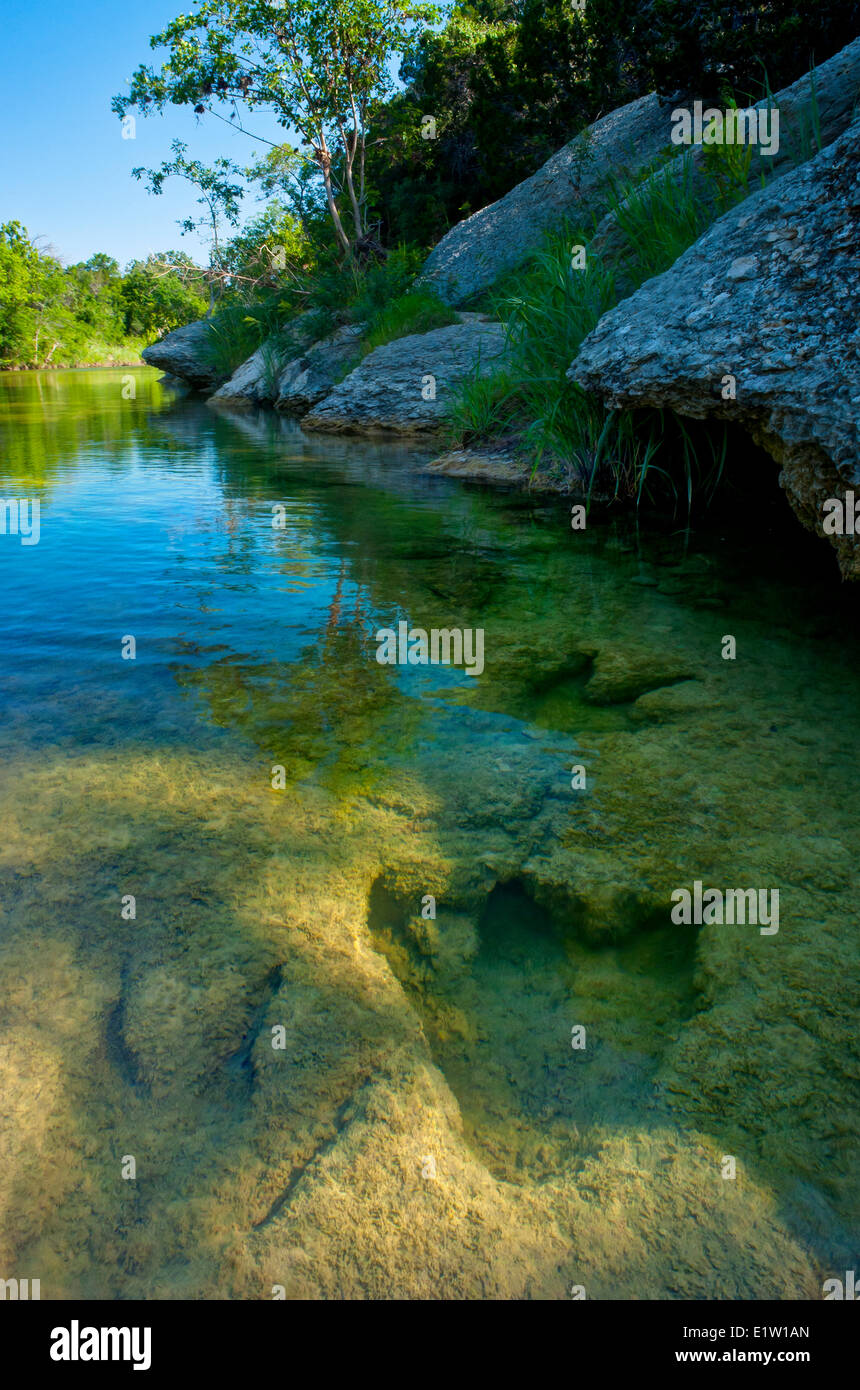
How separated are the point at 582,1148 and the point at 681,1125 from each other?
0.60 feet

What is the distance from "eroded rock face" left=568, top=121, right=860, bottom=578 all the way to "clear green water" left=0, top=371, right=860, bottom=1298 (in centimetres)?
78

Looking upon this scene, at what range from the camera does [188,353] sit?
71.7 ft

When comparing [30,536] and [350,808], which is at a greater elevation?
[30,536]

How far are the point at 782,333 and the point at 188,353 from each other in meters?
21.9

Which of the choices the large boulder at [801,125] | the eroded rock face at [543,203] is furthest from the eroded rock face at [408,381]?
the large boulder at [801,125]

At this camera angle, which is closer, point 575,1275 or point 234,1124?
point 575,1275

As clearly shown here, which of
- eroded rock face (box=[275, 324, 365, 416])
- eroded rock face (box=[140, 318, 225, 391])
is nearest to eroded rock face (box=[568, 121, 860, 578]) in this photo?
eroded rock face (box=[275, 324, 365, 416])

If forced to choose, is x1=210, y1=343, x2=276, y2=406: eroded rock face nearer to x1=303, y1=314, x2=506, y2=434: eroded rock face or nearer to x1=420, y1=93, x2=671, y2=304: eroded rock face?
x1=420, y1=93, x2=671, y2=304: eroded rock face

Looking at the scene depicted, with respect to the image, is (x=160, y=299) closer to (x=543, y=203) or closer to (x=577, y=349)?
(x=543, y=203)
